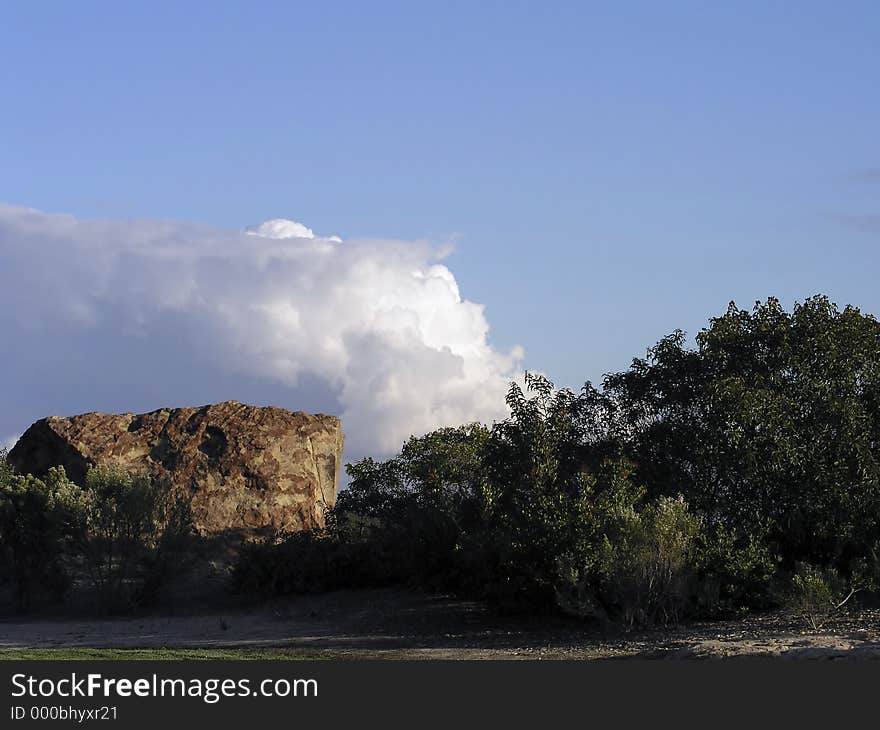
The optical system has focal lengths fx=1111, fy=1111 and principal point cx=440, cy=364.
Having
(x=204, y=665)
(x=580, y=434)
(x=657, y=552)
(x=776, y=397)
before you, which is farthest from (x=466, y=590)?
(x=204, y=665)

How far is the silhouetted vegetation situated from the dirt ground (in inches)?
28.5

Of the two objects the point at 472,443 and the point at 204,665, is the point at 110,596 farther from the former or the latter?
the point at 204,665

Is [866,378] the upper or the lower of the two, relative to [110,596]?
upper

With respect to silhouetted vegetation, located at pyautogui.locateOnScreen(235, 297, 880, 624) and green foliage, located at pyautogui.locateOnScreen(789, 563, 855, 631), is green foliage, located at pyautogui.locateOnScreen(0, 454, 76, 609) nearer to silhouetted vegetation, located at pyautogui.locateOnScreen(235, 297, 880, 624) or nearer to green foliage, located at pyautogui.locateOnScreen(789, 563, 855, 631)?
silhouetted vegetation, located at pyautogui.locateOnScreen(235, 297, 880, 624)

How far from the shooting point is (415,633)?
23875 mm

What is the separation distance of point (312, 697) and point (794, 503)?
12.8 metres

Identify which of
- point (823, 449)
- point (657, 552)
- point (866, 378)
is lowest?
point (657, 552)

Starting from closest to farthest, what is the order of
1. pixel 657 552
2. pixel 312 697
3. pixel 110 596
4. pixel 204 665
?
pixel 312 697 < pixel 204 665 < pixel 657 552 < pixel 110 596

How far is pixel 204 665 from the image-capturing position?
1681cm

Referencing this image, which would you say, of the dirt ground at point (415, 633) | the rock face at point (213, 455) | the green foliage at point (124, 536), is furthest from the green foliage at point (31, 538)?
the rock face at point (213, 455)

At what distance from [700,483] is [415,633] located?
22.5 ft

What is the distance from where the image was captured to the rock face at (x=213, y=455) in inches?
1352

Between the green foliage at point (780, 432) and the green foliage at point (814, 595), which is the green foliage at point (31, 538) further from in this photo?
the green foliage at point (814, 595)

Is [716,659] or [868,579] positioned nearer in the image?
[716,659]
